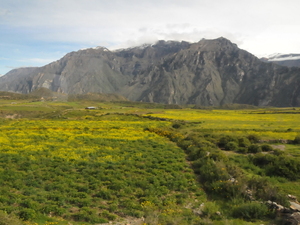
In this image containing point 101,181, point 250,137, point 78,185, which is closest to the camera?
point 78,185

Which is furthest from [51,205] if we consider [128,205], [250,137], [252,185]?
[250,137]

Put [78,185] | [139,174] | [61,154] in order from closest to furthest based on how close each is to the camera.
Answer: [78,185]
[139,174]
[61,154]

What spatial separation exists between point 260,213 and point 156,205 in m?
5.19

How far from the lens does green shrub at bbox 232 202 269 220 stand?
35.2ft

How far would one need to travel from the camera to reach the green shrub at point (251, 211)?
10.7 m

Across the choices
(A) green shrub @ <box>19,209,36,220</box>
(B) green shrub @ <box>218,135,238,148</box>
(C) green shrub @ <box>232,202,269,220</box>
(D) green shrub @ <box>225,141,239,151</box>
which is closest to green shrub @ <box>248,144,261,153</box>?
(D) green shrub @ <box>225,141,239,151</box>

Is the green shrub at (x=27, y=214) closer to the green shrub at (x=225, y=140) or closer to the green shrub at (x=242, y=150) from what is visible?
the green shrub at (x=242, y=150)

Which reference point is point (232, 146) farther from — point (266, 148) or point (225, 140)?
point (266, 148)

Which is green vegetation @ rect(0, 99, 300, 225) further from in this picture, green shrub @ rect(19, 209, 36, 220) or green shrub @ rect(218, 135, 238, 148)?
green shrub @ rect(218, 135, 238, 148)

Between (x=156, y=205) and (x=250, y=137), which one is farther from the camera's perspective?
(x=250, y=137)

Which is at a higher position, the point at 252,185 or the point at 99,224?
the point at 252,185

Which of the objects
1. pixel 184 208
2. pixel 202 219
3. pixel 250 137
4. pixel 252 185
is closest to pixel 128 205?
pixel 184 208

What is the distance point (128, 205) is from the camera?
39.4 ft

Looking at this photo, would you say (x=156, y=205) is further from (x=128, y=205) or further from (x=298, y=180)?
(x=298, y=180)
